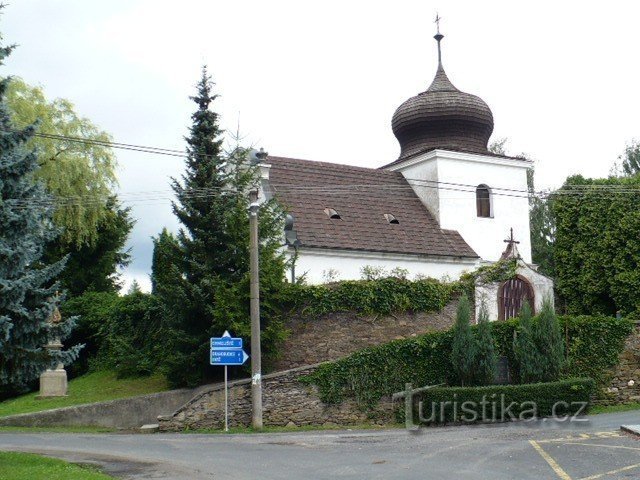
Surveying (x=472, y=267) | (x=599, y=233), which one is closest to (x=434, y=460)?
(x=472, y=267)

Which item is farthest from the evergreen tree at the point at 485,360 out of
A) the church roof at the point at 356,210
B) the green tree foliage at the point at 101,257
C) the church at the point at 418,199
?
the green tree foliage at the point at 101,257

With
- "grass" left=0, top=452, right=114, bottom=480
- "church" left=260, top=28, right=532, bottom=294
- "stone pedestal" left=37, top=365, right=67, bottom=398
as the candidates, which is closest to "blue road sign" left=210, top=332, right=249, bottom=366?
"grass" left=0, top=452, right=114, bottom=480

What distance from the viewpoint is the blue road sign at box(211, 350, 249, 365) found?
22.4 meters

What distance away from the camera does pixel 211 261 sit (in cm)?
2564

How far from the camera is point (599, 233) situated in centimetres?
3597

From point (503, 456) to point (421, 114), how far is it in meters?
25.4

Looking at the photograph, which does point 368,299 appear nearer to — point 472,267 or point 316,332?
point 316,332

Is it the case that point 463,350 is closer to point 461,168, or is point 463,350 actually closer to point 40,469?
point 40,469

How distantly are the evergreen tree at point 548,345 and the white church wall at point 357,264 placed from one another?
547 cm

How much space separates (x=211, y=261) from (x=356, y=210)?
9940mm

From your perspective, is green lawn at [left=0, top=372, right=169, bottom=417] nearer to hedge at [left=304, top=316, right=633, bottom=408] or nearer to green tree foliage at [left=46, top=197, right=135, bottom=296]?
hedge at [left=304, top=316, right=633, bottom=408]

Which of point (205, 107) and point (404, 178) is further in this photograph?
point (404, 178)

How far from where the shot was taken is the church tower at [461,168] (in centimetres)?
3700

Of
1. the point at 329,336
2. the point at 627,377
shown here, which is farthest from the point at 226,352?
the point at 627,377
